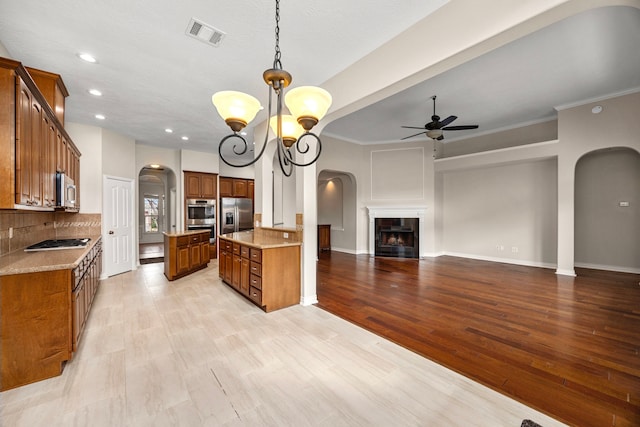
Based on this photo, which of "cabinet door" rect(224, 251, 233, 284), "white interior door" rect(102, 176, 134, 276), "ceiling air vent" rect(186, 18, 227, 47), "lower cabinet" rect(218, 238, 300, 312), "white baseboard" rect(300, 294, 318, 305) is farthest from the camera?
"white interior door" rect(102, 176, 134, 276)

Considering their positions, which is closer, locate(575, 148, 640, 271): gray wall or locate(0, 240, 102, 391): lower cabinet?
locate(0, 240, 102, 391): lower cabinet

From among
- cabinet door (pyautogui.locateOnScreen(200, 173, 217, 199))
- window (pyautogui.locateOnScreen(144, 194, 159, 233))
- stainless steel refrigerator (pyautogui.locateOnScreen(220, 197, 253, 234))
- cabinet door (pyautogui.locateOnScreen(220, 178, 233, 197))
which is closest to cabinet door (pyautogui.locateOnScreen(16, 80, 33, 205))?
cabinet door (pyautogui.locateOnScreen(200, 173, 217, 199))

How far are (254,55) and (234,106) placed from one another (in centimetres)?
138

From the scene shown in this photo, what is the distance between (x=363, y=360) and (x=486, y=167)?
21.0 feet

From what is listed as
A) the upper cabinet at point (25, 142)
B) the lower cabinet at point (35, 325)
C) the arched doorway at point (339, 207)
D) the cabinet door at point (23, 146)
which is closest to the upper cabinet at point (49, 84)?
the upper cabinet at point (25, 142)

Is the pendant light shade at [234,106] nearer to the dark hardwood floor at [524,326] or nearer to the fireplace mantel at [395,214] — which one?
the dark hardwood floor at [524,326]

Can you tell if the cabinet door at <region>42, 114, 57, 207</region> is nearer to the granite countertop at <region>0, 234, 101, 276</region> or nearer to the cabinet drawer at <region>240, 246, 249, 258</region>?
the granite countertop at <region>0, 234, 101, 276</region>

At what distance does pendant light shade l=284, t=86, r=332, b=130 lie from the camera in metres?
1.73

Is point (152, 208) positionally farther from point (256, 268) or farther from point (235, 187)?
point (256, 268)

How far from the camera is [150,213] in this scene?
10898 mm

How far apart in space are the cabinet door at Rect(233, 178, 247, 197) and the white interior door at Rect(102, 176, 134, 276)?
2567 millimetres

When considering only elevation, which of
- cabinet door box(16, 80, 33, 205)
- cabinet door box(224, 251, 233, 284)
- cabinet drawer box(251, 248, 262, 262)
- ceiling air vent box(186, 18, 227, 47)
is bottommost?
cabinet door box(224, 251, 233, 284)

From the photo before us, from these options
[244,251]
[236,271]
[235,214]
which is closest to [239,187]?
[235,214]

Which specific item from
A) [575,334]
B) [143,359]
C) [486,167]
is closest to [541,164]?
[486,167]
